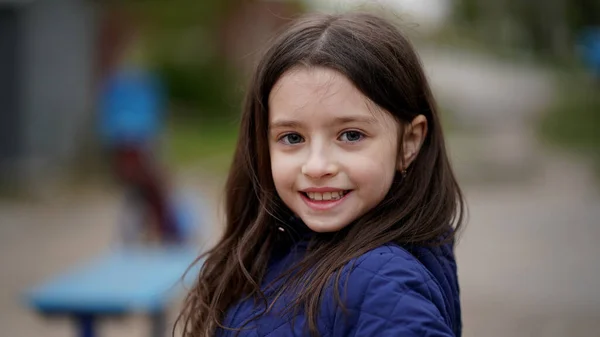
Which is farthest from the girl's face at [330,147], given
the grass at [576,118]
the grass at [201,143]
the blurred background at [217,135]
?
the grass at [576,118]

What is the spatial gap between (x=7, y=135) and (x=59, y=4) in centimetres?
208

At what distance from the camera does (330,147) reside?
65.9 inches

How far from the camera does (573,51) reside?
14.9 meters

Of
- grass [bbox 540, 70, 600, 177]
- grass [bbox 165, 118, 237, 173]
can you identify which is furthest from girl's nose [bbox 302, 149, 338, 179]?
grass [bbox 540, 70, 600, 177]

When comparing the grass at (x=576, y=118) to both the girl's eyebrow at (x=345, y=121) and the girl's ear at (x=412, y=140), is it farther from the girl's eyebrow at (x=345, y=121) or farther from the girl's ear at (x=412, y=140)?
the girl's eyebrow at (x=345, y=121)

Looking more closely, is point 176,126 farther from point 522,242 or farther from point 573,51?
point 522,242

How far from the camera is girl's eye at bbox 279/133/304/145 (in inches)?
68.5

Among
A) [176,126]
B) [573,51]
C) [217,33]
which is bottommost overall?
[176,126]

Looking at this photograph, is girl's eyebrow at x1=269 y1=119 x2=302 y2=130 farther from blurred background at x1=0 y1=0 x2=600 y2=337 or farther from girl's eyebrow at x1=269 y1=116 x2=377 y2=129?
blurred background at x1=0 y1=0 x2=600 y2=337

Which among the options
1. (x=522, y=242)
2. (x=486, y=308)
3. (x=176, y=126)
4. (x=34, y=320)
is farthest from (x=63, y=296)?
(x=176, y=126)

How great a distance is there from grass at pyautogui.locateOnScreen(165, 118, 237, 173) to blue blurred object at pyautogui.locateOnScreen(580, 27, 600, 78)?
610 centimetres

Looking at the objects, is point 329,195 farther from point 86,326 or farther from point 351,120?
point 86,326

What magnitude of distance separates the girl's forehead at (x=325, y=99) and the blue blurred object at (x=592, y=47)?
13362 mm

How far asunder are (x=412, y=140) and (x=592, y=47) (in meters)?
13.7
